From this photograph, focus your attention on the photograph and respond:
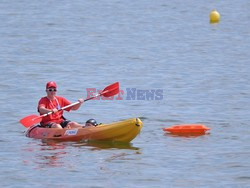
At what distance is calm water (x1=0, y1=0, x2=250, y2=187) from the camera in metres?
15.7

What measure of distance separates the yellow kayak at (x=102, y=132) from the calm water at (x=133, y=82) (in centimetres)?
21

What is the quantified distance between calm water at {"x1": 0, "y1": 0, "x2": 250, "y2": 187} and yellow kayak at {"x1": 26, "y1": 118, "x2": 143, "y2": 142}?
21cm

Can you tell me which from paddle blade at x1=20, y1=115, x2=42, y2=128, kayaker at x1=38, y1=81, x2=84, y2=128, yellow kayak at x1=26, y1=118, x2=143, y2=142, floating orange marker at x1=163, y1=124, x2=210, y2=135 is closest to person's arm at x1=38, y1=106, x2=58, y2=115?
kayaker at x1=38, y1=81, x2=84, y2=128

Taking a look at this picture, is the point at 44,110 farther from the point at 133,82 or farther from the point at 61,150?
the point at 133,82

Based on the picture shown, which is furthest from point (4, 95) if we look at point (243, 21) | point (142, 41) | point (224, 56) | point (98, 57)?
point (243, 21)

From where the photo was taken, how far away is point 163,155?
55.9 ft

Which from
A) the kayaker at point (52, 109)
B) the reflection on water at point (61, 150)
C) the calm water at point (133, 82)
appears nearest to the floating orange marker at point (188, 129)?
the calm water at point (133, 82)

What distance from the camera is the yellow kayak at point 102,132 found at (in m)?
17.4

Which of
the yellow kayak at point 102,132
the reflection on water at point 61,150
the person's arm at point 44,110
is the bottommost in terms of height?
the reflection on water at point 61,150

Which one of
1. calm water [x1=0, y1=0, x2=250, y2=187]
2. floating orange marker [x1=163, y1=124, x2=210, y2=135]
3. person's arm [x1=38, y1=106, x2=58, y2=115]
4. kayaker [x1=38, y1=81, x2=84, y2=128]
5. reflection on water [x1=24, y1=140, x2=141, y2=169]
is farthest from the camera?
floating orange marker [x1=163, y1=124, x2=210, y2=135]

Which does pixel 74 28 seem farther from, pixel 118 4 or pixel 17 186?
pixel 17 186

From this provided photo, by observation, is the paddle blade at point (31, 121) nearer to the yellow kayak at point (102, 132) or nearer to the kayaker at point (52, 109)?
the kayaker at point (52, 109)

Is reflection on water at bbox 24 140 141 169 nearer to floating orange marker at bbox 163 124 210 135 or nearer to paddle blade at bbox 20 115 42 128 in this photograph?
paddle blade at bbox 20 115 42 128

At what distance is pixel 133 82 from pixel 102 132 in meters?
10.6
